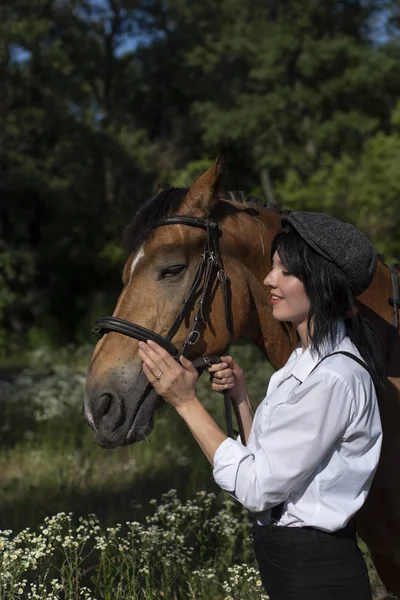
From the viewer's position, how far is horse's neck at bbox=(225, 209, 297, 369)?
313 centimetres

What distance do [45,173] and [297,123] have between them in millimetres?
9489

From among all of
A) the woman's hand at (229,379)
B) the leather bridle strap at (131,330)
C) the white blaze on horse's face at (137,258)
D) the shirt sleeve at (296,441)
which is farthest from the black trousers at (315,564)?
the white blaze on horse's face at (137,258)

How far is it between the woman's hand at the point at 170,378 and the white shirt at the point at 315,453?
9.0 inches

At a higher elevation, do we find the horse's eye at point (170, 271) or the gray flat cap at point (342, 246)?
the horse's eye at point (170, 271)

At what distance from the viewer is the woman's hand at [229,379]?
2.71 m

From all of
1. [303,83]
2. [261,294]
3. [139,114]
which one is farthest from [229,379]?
[139,114]

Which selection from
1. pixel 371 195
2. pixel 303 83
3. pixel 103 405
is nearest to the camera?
pixel 103 405

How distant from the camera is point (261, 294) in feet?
10.3

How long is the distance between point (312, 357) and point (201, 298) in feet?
2.68

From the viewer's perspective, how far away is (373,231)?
14.4m

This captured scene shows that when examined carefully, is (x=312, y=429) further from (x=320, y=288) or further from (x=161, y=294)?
(x=161, y=294)

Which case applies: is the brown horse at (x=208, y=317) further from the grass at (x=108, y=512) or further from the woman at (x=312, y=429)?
the grass at (x=108, y=512)

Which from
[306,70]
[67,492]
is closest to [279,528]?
[67,492]

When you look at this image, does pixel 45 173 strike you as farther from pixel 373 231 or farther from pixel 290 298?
pixel 290 298
